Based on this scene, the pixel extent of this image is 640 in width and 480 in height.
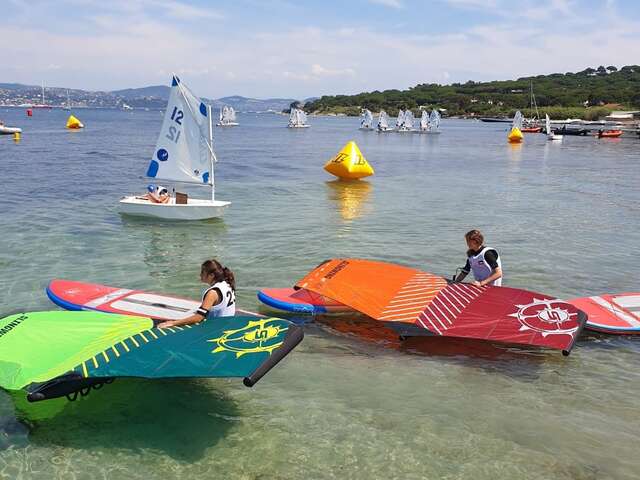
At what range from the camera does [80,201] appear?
25922 millimetres

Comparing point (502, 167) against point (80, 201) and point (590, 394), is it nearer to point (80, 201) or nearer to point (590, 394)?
point (80, 201)

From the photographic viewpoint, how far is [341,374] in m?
9.52

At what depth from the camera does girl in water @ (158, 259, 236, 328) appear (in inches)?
339

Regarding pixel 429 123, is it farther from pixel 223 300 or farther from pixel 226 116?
pixel 223 300

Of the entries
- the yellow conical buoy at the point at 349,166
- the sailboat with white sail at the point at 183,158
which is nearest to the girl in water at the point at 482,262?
the sailboat with white sail at the point at 183,158

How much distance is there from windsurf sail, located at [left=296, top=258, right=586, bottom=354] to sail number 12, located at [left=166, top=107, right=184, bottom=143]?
38.2ft

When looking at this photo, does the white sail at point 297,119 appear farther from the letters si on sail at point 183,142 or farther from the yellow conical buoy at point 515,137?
the letters si on sail at point 183,142

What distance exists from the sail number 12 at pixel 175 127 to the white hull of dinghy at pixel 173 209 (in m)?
2.38

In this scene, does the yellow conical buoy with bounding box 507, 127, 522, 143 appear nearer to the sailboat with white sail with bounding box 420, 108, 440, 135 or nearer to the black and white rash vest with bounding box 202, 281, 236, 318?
the sailboat with white sail with bounding box 420, 108, 440, 135

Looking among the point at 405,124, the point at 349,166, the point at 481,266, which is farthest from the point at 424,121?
the point at 481,266

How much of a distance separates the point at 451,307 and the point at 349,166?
25483 millimetres

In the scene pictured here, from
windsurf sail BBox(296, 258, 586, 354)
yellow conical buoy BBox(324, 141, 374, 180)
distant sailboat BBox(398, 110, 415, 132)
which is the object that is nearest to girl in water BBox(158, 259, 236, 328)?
windsurf sail BBox(296, 258, 586, 354)

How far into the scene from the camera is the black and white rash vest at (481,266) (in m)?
11.3

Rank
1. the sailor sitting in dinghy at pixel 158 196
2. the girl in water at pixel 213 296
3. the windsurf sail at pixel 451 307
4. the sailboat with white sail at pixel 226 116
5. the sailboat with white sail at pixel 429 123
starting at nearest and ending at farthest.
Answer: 1. the girl in water at pixel 213 296
2. the windsurf sail at pixel 451 307
3. the sailor sitting in dinghy at pixel 158 196
4. the sailboat with white sail at pixel 429 123
5. the sailboat with white sail at pixel 226 116
